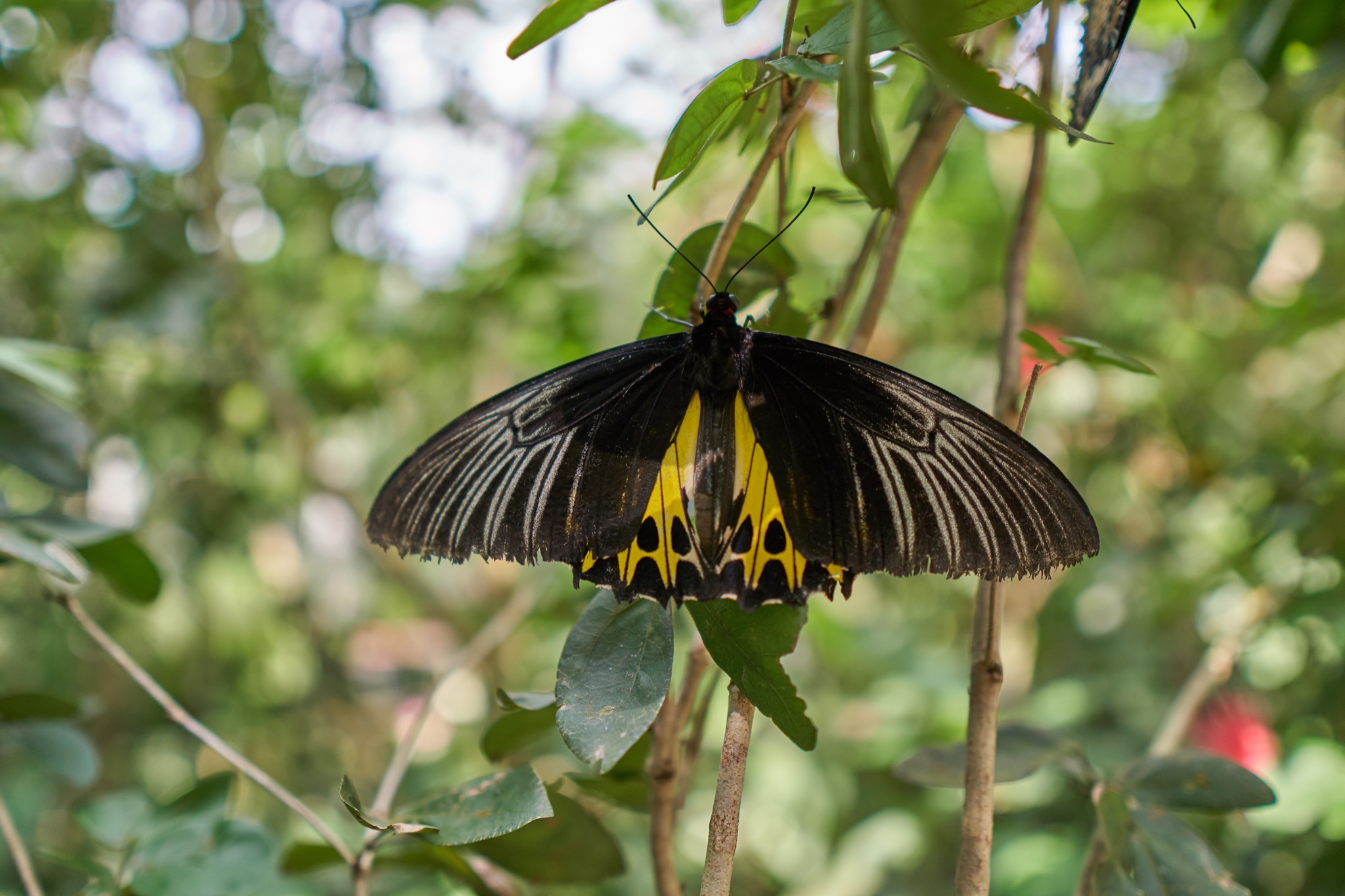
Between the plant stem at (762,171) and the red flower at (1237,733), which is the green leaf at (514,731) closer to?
the plant stem at (762,171)

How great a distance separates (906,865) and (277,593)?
1.62 m

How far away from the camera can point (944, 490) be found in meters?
0.48

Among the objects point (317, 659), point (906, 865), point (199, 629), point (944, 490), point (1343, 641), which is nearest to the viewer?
point (944, 490)

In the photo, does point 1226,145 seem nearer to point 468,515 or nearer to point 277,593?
point 468,515

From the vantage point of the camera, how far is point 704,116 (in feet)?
1.33

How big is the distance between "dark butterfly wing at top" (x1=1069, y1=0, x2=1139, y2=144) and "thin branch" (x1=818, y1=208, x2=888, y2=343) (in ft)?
0.40

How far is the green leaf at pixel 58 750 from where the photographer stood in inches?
29.2

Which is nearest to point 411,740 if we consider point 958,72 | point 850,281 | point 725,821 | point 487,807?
point 487,807

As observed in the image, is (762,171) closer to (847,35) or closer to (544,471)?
(847,35)

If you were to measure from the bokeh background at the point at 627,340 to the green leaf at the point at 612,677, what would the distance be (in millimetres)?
663

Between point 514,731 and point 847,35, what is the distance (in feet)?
1.54

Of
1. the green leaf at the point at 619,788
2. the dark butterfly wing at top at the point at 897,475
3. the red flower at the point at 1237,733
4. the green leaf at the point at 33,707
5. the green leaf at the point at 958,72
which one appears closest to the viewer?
the green leaf at the point at 958,72

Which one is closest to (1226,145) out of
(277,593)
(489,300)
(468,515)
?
(489,300)

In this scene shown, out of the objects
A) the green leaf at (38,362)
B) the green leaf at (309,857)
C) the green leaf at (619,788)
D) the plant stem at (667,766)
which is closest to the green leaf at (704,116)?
the plant stem at (667,766)
